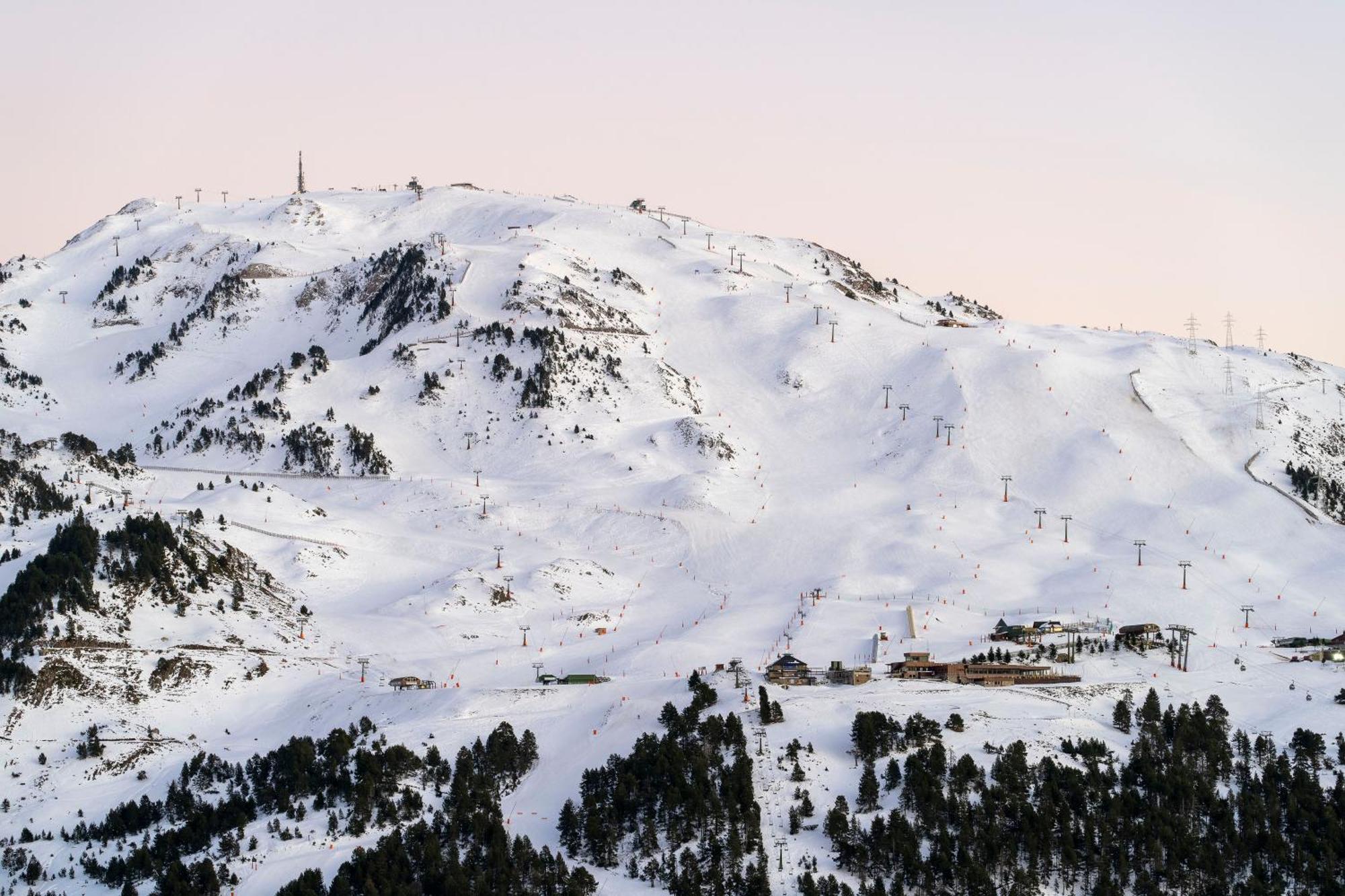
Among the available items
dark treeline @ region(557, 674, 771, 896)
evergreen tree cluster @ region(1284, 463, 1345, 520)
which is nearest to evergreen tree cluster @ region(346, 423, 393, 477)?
dark treeline @ region(557, 674, 771, 896)

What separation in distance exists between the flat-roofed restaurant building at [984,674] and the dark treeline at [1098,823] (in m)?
13.4

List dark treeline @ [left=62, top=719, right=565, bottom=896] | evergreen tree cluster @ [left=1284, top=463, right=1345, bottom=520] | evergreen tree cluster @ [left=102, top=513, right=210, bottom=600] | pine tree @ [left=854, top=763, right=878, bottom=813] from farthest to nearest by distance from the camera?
1. evergreen tree cluster @ [left=1284, top=463, right=1345, bottom=520]
2. evergreen tree cluster @ [left=102, top=513, right=210, bottom=600]
3. pine tree @ [left=854, top=763, right=878, bottom=813]
4. dark treeline @ [left=62, top=719, right=565, bottom=896]

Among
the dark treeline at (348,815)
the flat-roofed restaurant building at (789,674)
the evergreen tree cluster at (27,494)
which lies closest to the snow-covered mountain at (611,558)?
the evergreen tree cluster at (27,494)

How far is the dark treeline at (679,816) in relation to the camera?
317 ft

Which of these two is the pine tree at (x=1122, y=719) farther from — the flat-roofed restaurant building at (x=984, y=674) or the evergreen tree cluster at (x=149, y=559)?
the evergreen tree cluster at (x=149, y=559)

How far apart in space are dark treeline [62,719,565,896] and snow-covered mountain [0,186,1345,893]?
2.27 m

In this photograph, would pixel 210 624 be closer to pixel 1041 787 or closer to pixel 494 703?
pixel 494 703

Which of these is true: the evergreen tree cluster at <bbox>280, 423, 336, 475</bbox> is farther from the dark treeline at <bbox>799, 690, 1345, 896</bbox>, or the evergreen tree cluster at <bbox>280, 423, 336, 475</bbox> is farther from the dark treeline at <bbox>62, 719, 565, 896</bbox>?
the dark treeline at <bbox>799, 690, 1345, 896</bbox>

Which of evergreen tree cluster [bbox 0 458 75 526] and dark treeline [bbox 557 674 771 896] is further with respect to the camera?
evergreen tree cluster [bbox 0 458 75 526]

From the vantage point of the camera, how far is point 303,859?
99.8 m

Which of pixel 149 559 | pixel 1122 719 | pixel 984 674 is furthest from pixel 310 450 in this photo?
pixel 1122 719

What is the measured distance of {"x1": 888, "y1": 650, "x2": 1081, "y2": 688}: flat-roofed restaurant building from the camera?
4862 inches

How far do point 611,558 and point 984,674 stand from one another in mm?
46865

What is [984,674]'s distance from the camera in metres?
124
